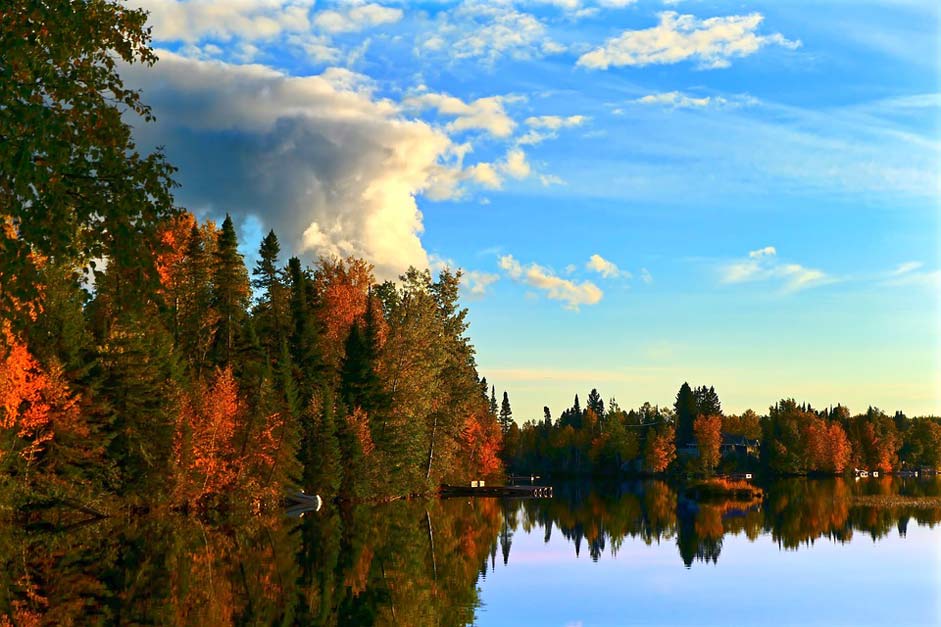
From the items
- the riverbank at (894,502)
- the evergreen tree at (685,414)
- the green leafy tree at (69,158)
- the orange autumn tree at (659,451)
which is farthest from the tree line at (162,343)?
the evergreen tree at (685,414)

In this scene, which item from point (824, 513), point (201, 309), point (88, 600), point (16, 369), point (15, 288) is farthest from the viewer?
point (824, 513)

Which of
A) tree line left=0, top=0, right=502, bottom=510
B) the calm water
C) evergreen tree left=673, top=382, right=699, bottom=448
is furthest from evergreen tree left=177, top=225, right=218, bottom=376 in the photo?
evergreen tree left=673, top=382, right=699, bottom=448

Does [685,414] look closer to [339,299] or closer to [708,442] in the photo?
[708,442]

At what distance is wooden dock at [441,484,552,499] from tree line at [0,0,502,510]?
3.07 metres

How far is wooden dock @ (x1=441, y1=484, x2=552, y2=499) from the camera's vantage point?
293 ft

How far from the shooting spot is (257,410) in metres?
56.7

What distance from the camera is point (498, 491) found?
9125 centimetres

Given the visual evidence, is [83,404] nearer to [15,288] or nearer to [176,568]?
[176,568]

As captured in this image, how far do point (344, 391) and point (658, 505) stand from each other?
31.9 meters

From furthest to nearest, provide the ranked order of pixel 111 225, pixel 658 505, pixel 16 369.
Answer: pixel 658 505 → pixel 16 369 → pixel 111 225

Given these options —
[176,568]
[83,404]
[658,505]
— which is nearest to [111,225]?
[176,568]

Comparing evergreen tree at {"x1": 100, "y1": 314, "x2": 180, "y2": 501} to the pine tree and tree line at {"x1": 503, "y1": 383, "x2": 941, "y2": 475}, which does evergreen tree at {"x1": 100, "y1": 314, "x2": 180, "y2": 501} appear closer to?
the pine tree

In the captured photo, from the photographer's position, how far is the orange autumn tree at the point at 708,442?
532ft

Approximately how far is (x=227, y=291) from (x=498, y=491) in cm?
3785
